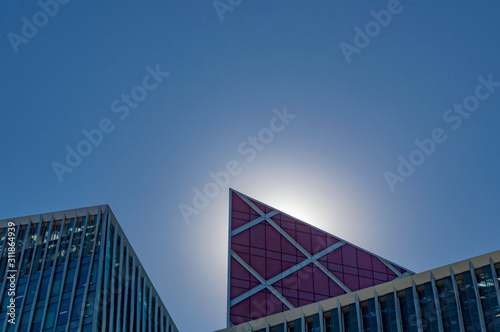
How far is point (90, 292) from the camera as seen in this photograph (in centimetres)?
7606

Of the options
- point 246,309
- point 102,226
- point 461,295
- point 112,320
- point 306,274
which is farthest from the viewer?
point 306,274

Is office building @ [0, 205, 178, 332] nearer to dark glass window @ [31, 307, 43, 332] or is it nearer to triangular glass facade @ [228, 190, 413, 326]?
dark glass window @ [31, 307, 43, 332]

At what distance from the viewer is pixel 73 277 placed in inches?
3086

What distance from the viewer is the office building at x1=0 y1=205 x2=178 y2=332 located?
75.2 metres

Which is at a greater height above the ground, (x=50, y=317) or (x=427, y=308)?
(x=50, y=317)

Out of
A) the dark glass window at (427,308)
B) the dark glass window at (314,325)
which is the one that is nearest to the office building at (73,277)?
the dark glass window at (314,325)

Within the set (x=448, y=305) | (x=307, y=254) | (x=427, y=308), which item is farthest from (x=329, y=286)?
(x=448, y=305)

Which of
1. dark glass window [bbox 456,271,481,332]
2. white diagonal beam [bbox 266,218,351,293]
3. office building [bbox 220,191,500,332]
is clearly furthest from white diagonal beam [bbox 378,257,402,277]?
dark glass window [bbox 456,271,481,332]

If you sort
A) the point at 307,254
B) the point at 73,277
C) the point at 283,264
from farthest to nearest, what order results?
the point at 307,254
the point at 283,264
the point at 73,277

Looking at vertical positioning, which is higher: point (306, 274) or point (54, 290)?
point (306, 274)

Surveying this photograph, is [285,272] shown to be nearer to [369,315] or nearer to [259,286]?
[259,286]

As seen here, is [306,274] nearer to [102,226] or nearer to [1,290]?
[102,226]

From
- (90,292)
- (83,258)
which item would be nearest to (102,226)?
(83,258)

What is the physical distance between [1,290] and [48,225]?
9.71 metres
